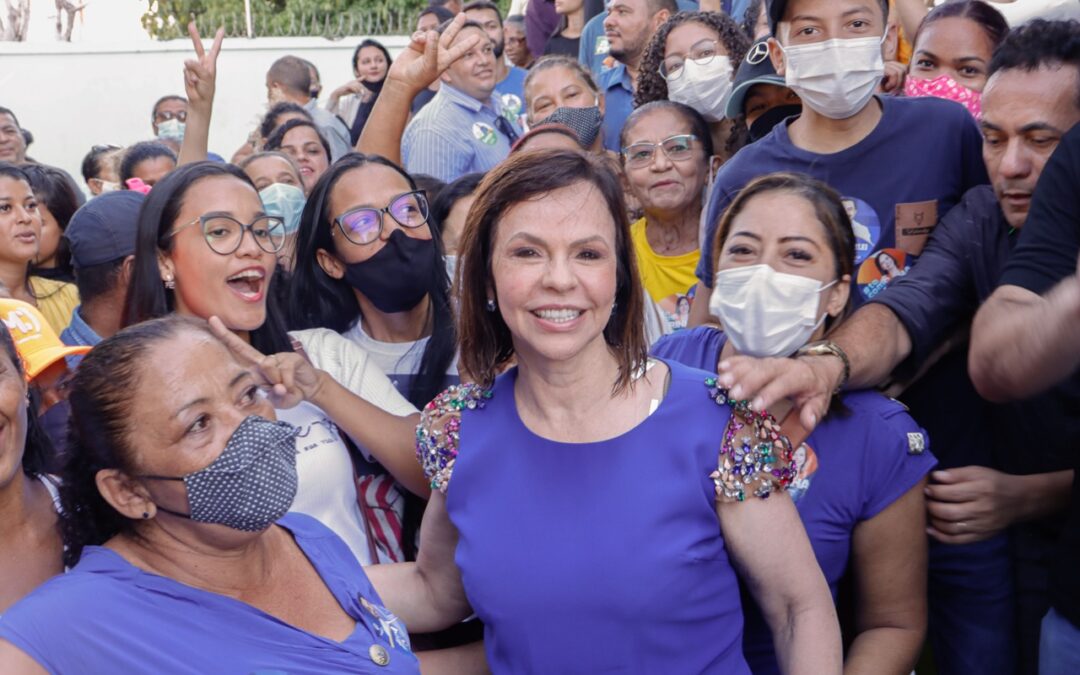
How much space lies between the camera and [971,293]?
124 inches

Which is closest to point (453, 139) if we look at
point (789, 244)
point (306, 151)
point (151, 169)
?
point (306, 151)

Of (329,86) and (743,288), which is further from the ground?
(743,288)

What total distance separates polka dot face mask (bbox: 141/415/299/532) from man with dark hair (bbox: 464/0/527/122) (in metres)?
5.51

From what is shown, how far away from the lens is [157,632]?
85.2 inches

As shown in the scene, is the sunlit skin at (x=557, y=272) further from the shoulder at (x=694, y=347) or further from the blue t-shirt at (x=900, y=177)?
the blue t-shirt at (x=900, y=177)

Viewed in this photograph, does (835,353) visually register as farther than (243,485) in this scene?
Yes

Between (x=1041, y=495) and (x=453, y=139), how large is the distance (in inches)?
159

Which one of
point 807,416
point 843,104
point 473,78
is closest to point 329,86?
point 473,78

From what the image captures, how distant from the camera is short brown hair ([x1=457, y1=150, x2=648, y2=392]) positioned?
8.08ft

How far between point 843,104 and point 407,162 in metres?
3.27

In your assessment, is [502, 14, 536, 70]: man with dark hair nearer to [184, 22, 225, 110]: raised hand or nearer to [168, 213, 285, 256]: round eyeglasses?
[184, 22, 225, 110]: raised hand

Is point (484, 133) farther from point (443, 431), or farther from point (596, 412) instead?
point (596, 412)

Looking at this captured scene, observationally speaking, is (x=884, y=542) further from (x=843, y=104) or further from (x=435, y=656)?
(x=843, y=104)

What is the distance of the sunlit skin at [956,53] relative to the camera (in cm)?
412
